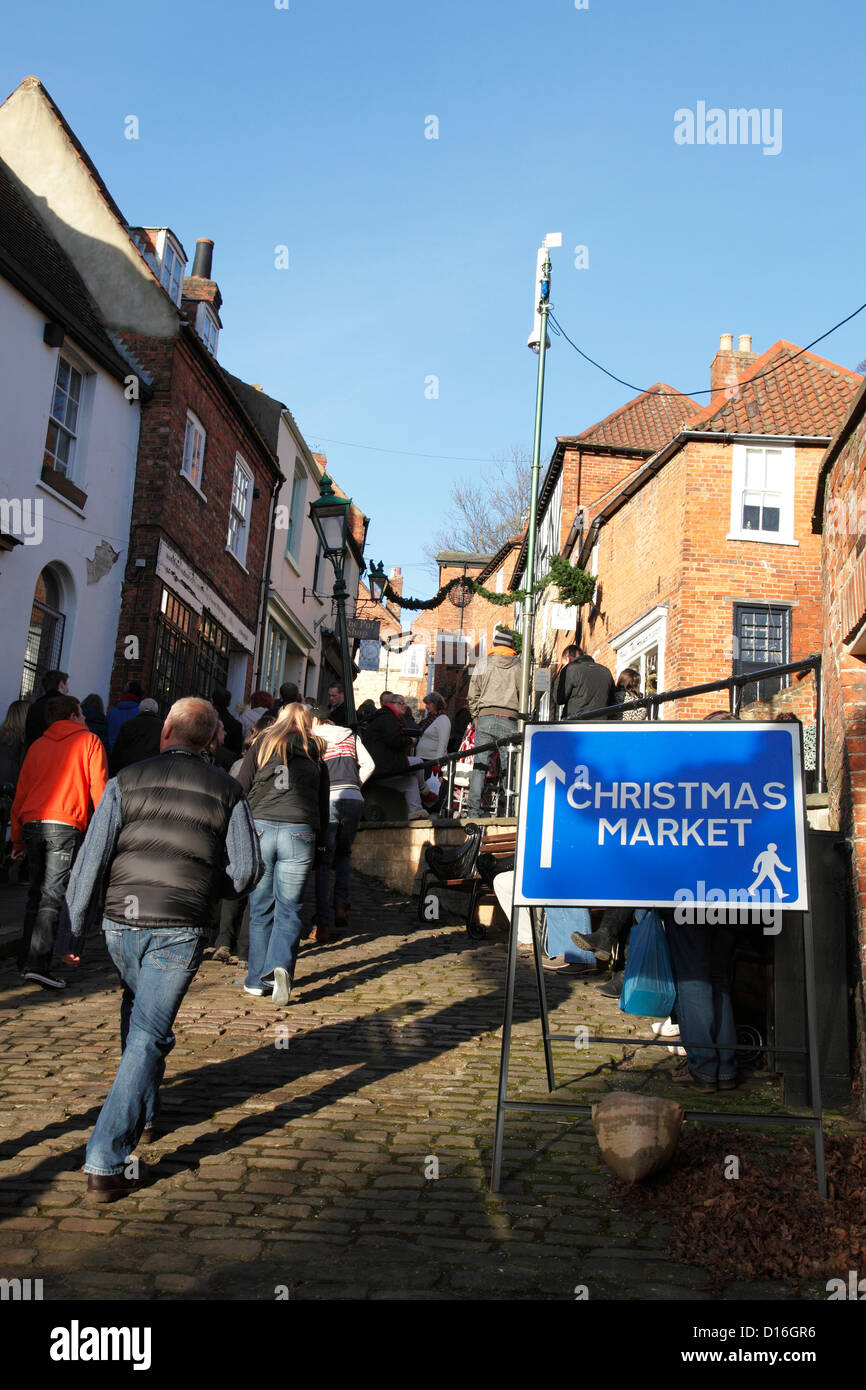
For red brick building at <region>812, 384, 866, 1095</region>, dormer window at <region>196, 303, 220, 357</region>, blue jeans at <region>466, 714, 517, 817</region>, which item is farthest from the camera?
dormer window at <region>196, 303, 220, 357</region>

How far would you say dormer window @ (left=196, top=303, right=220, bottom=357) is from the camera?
20548mm

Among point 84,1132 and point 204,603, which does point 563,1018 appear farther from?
point 204,603

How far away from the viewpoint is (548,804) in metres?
5.03

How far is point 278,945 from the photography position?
758 cm

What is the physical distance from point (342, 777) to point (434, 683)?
42.4 m

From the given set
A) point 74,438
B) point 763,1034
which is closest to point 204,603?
point 74,438

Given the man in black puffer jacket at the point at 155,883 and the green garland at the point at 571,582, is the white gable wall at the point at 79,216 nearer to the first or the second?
the green garland at the point at 571,582

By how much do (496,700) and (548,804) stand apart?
8.25 metres

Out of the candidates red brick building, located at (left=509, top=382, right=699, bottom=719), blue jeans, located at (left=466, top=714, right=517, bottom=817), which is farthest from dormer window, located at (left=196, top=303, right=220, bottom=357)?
blue jeans, located at (left=466, top=714, right=517, bottom=817)

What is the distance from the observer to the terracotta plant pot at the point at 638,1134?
4.48 m

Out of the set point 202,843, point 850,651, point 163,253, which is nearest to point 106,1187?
point 202,843

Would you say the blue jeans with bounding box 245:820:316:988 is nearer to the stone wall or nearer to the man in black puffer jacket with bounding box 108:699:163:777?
the man in black puffer jacket with bounding box 108:699:163:777

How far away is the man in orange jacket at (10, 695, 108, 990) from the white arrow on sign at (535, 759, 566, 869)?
3.77 meters

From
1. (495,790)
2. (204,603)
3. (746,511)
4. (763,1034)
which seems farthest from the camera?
(746,511)
